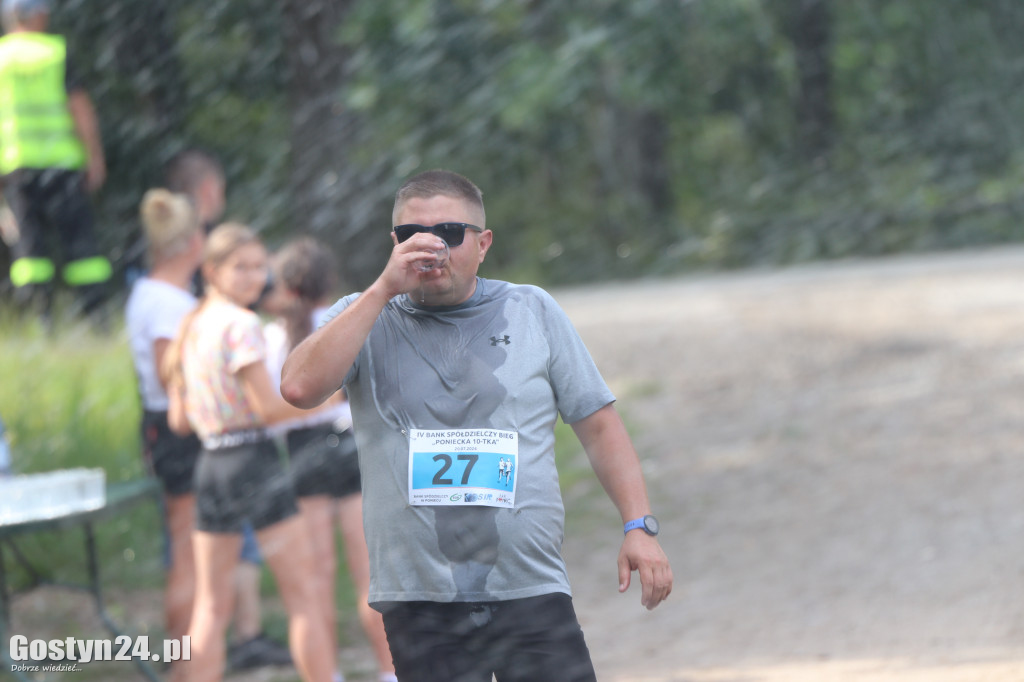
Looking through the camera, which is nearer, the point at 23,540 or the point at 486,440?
the point at 486,440

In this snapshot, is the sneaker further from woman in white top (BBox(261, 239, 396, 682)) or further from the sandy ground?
woman in white top (BBox(261, 239, 396, 682))

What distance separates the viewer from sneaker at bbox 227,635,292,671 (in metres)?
5.57

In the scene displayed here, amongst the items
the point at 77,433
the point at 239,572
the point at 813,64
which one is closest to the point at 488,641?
the point at 239,572

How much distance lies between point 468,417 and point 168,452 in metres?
2.56

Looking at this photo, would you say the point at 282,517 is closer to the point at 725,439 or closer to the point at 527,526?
the point at 527,526

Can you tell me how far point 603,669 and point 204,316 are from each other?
7.69ft

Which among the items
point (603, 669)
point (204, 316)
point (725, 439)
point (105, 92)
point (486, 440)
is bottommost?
point (603, 669)

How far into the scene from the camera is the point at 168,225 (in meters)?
4.99

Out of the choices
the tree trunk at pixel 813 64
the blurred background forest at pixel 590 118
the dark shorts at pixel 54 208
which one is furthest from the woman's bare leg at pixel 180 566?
the tree trunk at pixel 813 64

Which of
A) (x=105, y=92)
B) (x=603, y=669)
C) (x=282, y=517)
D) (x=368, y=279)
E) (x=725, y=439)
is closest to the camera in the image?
(x=282, y=517)

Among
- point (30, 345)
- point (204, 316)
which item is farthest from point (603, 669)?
point (30, 345)

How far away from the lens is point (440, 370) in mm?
2885

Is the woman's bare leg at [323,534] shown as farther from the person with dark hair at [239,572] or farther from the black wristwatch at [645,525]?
the black wristwatch at [645,525]

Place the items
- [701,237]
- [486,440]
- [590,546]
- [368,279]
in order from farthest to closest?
1. [701,237]
2. [368,279]
3. [590,546]
4. [486,440]
